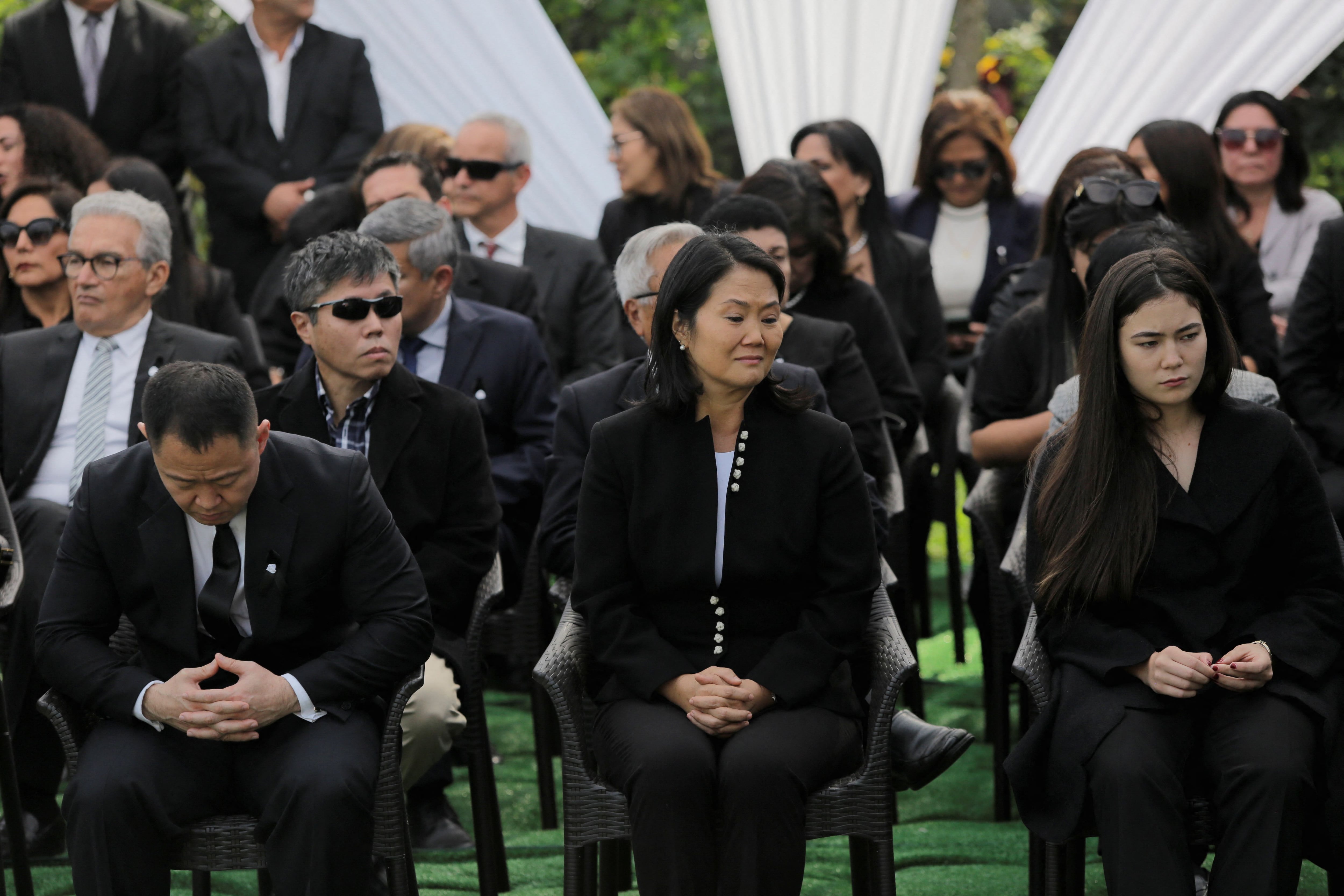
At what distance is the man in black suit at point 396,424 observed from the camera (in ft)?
14.0

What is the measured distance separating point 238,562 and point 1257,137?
166 inches

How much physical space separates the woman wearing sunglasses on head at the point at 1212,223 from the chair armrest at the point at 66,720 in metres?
3.47

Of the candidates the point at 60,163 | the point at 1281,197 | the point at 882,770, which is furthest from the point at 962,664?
the point at 60,163

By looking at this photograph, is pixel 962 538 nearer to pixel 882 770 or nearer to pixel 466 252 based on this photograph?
pixel 466 252

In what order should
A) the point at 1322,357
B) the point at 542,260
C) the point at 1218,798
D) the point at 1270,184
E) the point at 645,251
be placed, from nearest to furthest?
the point at 1218,798 < the point at 645,251 < the point at 1322,357 < the point at 1270,184 < the point at 542,260

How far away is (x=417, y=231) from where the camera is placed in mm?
5027

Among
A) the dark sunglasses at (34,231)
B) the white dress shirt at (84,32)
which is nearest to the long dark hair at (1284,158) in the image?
the dark sunglasses at (34,231)

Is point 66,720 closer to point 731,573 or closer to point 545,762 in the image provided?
point 731,573

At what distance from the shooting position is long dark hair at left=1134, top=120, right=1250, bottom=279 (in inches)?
208

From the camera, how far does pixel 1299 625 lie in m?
3.51

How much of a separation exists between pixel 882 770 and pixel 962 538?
5698mm

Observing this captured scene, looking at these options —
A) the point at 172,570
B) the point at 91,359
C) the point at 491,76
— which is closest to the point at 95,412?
the point at 91,359

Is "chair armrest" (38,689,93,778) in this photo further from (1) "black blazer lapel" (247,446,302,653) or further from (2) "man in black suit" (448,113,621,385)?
(2) "man in black suit" (448,113,621,385)

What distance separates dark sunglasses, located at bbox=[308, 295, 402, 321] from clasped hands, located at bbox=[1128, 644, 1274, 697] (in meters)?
2.20
